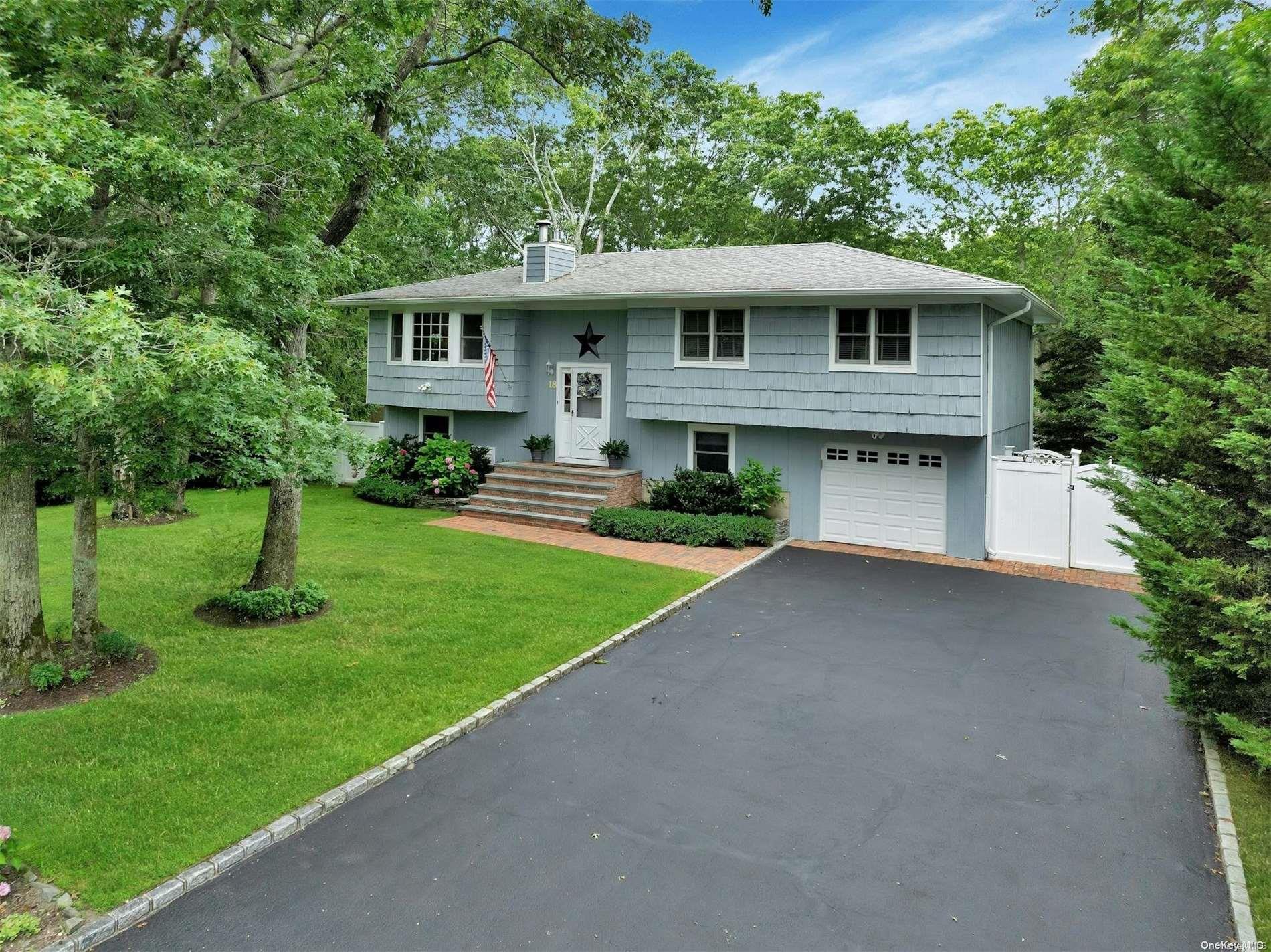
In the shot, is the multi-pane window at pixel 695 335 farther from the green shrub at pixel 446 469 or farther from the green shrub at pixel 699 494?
the green shrub at pixel 446 469

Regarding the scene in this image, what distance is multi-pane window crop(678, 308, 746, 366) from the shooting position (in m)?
14.0

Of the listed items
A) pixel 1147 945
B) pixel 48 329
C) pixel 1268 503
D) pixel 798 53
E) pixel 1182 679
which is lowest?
pixel 1147 945

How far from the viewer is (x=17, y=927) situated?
356 cm

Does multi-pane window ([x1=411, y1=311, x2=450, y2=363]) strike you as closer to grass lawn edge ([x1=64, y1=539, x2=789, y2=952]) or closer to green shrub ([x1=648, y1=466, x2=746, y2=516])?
green shrub ([x1=648, y1=466, x2=746, y2=516])

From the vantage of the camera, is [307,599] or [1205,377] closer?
[1205,377]

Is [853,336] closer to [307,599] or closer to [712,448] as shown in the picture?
[712,448]

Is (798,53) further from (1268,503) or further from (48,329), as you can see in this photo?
(48,329)

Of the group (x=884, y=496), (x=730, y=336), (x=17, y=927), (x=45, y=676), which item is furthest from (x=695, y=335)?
(x=17, y=927)

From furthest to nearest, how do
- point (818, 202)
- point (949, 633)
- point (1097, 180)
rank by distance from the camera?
point (818, 202) → point (1097, 180) → point (949, 633)

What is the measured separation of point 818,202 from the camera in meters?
27.2

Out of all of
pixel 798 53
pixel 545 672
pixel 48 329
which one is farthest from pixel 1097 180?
pixel 48 329

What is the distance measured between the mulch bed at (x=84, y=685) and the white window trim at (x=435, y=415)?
1084 centimetres

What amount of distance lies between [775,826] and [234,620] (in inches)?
256

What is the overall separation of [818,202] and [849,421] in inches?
671
